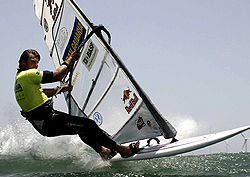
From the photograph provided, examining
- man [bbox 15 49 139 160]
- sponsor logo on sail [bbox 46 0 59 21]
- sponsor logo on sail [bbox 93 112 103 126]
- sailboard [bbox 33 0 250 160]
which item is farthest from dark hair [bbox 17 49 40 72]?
sponsor logo on sail [bbox 46 0 59 21]

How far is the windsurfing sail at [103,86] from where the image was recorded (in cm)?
431

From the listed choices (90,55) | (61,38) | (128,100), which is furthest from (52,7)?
(128,100)

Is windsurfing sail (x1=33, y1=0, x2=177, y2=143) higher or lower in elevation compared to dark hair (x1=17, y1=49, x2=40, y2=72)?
lower

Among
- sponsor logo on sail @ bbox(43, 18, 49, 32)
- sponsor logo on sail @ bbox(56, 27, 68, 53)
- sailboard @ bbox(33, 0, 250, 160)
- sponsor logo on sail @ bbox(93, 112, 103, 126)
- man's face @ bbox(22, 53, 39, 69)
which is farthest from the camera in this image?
sponsor logo on sail @ bbox(43, 18, 49, 32)

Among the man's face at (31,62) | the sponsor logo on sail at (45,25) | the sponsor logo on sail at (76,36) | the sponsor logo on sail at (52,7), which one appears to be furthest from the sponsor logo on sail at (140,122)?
the sponsor logo on sail at (45,25)

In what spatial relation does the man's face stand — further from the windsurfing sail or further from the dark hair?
the windsurfing sail

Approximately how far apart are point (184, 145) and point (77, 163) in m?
1.80

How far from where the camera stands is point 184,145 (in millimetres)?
4113

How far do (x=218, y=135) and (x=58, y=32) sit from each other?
298 centimetres

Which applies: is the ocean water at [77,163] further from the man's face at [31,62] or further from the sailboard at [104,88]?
the man's face at [31,62]

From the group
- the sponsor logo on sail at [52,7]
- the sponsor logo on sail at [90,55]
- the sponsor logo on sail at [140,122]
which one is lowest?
the sponsor logo on sail at [140,122]

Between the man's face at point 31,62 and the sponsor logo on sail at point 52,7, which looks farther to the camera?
the sponsor logo on sail at point 52,7

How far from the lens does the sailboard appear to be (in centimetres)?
430

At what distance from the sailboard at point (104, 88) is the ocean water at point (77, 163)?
35cm
